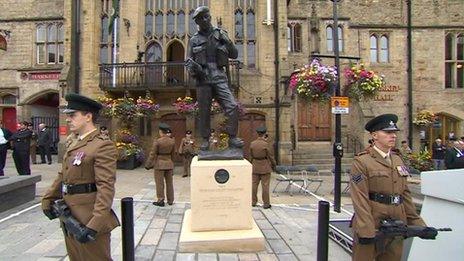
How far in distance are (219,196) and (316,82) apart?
433cm

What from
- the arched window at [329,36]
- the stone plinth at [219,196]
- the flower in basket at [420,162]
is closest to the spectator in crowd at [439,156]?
the flower in basket at [420,162]

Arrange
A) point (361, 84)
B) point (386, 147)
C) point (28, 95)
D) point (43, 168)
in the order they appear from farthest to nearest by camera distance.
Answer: point (28, 95) → point (43, 168) → point (361, 84) → point (386, 147)

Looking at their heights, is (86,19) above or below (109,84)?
above

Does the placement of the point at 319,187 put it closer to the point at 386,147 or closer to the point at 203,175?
the point at 203,175

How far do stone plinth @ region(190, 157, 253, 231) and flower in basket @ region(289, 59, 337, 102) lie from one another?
393 centimetres

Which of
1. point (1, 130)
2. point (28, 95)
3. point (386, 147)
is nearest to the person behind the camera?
point (386, 147)

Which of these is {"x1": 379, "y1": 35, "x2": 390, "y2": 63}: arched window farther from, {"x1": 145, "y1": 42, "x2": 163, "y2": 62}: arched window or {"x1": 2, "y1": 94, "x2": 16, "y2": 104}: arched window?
{"x1": 2, "y1": 94, "x2": 16, "y2": 104}: arched window

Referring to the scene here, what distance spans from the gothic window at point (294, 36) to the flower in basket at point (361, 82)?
10.4 metres

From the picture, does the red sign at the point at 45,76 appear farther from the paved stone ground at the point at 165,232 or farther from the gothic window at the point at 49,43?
the paved stone ground at the point at 165,232

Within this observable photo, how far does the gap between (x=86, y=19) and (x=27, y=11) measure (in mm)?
5025

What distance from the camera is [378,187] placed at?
370 centimetres

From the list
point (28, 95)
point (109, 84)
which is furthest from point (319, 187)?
point (28, 95)

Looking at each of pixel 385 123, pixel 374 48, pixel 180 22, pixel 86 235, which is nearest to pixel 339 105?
pixel 385 123

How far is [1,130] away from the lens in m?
12.1
